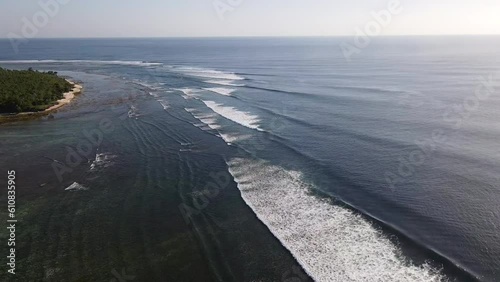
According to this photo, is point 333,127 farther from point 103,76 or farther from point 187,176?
point 103,76

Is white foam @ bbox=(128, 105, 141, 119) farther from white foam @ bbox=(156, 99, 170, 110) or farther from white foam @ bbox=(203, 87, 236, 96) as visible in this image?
white foam @ bbox=(203, 87, 236, 96)

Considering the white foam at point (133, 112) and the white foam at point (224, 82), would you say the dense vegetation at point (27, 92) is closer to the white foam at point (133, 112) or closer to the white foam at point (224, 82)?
the white foam at point (133, 112)

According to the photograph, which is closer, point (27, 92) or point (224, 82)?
point (27, 92)

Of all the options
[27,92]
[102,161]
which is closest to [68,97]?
[27,92]

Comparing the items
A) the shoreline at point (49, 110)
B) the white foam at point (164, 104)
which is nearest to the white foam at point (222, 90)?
the white foam at point (164, 104)

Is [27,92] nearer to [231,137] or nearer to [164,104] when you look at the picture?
[164,104]

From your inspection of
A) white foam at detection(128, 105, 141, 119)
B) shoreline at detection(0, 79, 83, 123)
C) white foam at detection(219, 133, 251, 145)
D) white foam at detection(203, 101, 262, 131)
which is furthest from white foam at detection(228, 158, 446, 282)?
shoreline at detection(0, 79, 83, 123)
